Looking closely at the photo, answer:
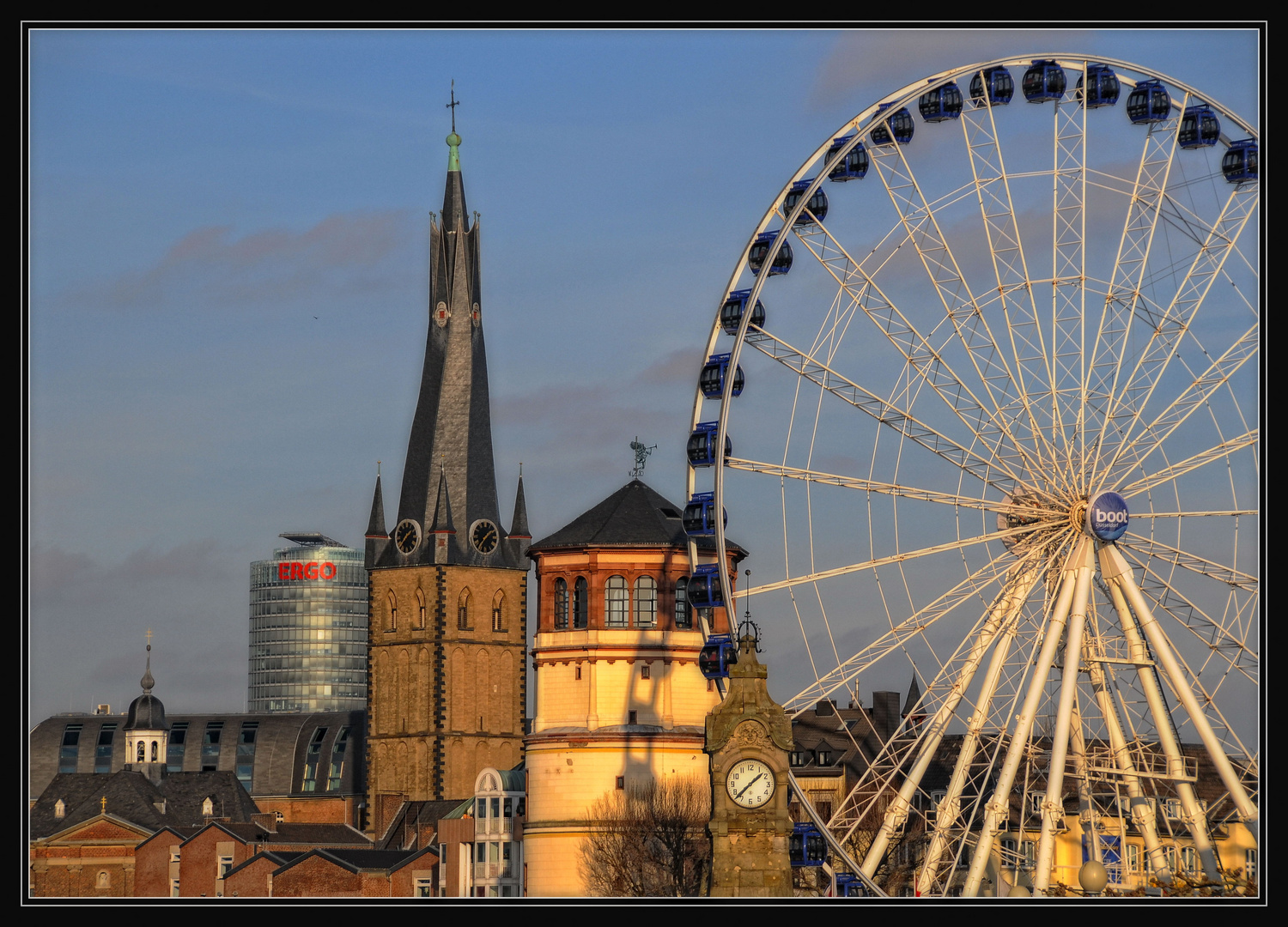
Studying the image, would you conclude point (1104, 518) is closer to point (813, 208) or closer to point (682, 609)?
point (813, 208)

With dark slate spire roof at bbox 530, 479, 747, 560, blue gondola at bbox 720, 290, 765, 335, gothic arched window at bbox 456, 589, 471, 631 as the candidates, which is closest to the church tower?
gothic arched window at bbox 456, 589, 471, 631

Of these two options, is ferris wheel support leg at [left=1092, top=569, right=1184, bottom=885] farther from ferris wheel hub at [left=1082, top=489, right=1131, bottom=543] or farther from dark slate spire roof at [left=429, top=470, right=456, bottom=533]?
dark slate spire roof at [left=429, top=470, right=456, bottom=533]

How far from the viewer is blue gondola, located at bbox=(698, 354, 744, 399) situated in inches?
3428

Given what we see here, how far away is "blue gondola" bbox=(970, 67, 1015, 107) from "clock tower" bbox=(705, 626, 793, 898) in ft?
73.1

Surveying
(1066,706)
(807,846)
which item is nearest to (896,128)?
(1066,706)

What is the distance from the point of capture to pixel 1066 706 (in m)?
79.2

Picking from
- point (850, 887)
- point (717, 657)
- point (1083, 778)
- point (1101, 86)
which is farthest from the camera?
point (717, 657)

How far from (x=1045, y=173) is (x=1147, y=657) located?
15767mm

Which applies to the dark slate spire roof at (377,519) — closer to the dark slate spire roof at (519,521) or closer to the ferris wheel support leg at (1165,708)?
the dark slate spire roof at (519,521)

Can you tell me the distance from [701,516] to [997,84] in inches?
678

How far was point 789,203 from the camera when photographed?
287 feet

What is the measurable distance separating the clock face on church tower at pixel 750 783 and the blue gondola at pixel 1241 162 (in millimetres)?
26109

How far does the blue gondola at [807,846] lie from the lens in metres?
80.1

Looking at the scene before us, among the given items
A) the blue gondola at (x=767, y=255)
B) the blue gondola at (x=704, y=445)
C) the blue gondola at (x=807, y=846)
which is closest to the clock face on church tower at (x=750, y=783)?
the blue gondola at (x=807, y=846)
